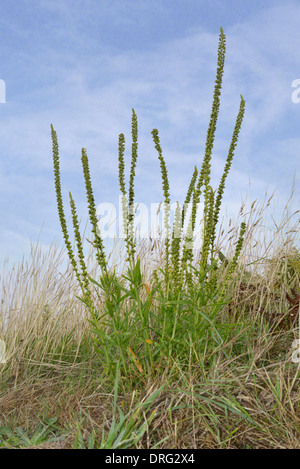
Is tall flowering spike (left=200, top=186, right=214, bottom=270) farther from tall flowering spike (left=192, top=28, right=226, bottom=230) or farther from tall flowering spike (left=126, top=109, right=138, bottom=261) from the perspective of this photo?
tall flowering spike (left=126, top=109, right=138, bottom=261)

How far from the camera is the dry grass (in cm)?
240

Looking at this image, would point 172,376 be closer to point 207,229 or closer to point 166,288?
point 166,288

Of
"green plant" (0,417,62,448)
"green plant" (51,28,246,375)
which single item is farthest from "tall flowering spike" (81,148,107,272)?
"green plant" (0,417,62,448)

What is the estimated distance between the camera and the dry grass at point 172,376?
240 centimetres

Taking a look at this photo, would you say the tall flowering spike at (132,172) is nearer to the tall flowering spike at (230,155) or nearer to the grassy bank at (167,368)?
the grassy bank at (167,368)

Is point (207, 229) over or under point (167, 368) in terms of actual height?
over

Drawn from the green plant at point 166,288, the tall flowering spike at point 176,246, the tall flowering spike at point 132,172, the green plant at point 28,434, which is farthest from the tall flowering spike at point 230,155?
the green plant at point 28,434

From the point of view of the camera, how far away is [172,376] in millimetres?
2795

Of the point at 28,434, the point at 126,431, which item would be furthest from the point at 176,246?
the point at 28,434

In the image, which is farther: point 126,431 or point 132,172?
point 132,172

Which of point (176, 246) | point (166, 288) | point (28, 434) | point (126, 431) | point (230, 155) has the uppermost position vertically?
point (230, 155)

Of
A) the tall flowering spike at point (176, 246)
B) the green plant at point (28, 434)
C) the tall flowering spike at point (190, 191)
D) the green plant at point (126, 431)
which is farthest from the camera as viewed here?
the tall flowering spike at point (190, 191)
